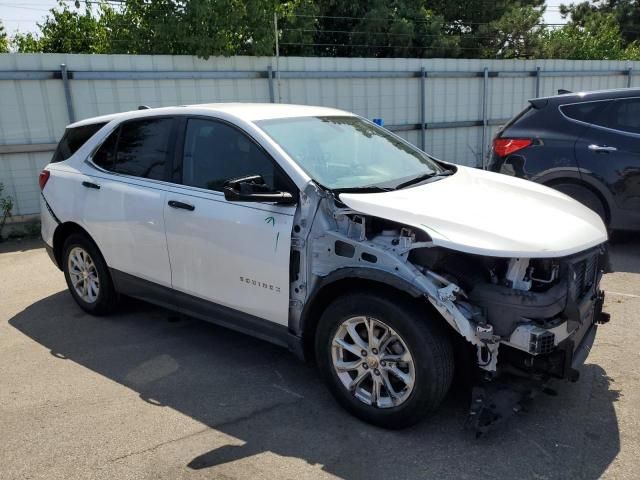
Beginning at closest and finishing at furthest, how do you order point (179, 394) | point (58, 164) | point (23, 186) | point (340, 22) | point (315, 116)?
point (179, 394)
point (315, 116)
point (58, 164)
point (23, 186)
point (340, 22)

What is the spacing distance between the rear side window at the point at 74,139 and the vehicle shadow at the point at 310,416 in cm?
163

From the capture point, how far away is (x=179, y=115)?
427 cm

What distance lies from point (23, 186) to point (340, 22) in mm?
12486

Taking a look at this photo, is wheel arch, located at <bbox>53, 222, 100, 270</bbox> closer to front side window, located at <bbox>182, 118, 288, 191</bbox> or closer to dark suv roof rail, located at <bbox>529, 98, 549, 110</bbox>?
front side window, located at <bbox>182, 118, 288, 191</bbox>

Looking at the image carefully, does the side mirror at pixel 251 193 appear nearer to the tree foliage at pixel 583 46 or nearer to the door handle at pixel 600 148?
the door handle at pixel 600 148

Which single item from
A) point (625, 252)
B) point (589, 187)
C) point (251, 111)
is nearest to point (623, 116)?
point (589, 187)

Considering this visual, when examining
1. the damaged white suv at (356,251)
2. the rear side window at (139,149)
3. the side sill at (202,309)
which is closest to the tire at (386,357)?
the damaged white suv at (356,251)

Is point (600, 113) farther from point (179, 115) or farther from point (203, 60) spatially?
point (203, 60)

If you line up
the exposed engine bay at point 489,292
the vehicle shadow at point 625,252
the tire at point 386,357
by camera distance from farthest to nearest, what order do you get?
Answer: the vehicle shadow at point 625,252 → the tire at point 386,357 → the exposed engine bay at point 489,292

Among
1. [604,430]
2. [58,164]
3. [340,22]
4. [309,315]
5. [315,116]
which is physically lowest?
[604,430]

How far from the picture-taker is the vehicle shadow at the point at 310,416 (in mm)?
2915

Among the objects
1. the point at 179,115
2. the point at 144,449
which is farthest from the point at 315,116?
the point at 144,449

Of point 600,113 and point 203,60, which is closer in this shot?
point 600,113

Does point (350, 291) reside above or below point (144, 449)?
above
